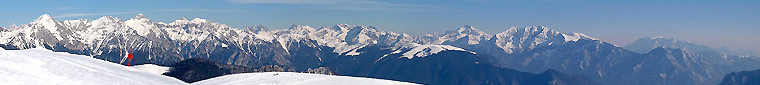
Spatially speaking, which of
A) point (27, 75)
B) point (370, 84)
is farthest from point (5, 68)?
point (370, 84)

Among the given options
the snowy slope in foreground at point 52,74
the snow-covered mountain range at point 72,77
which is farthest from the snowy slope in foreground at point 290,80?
the snowy slope in foreground at point 52,74

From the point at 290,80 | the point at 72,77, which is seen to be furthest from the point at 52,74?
the point at 290,80

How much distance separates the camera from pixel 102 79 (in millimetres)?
39219

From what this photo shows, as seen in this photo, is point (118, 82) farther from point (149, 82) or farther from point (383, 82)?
point (383, 82)

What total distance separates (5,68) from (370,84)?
23304 millimetres

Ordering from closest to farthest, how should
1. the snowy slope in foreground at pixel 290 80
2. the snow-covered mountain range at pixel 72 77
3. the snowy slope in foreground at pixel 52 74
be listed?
the snowy slope in foreground at pixel 52 74 < the snow-covered mountain range at pixel 72 77 < the snowy slope in foreground at pixel 290 80

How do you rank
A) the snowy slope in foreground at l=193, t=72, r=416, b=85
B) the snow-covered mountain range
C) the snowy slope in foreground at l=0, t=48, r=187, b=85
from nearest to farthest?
the snowy slope in foreground at l=0, t=48, r=187, b=85, the snow-covered mountain range, the snowy slope in foreground at l=193, t=72, r=416, b=85

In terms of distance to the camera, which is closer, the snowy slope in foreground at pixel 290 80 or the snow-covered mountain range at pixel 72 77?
the snow-covered mountain range at pixel 72 77

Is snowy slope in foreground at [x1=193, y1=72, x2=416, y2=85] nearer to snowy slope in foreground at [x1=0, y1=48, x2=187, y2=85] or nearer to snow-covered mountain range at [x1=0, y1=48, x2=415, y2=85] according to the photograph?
snow-covered mountain range at [x1=0, y1=48, x2=415, y2=85]

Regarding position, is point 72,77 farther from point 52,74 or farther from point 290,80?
point 290,80

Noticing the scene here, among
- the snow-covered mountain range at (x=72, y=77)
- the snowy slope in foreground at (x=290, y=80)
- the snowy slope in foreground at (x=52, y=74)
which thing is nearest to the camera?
the snowy slope in foreground at (x=52, y=74)

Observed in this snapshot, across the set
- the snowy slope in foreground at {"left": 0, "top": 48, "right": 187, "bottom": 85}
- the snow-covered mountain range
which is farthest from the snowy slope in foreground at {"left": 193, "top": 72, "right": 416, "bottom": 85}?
the snowy slope in foreground at {"left": 0, "top": 48, "right": 187, "bottom": 85}

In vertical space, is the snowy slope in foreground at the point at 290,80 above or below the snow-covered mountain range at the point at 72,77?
below

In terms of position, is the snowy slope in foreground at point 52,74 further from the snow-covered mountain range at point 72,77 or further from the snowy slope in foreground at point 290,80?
the snowy slope in foreground at point 290,80
